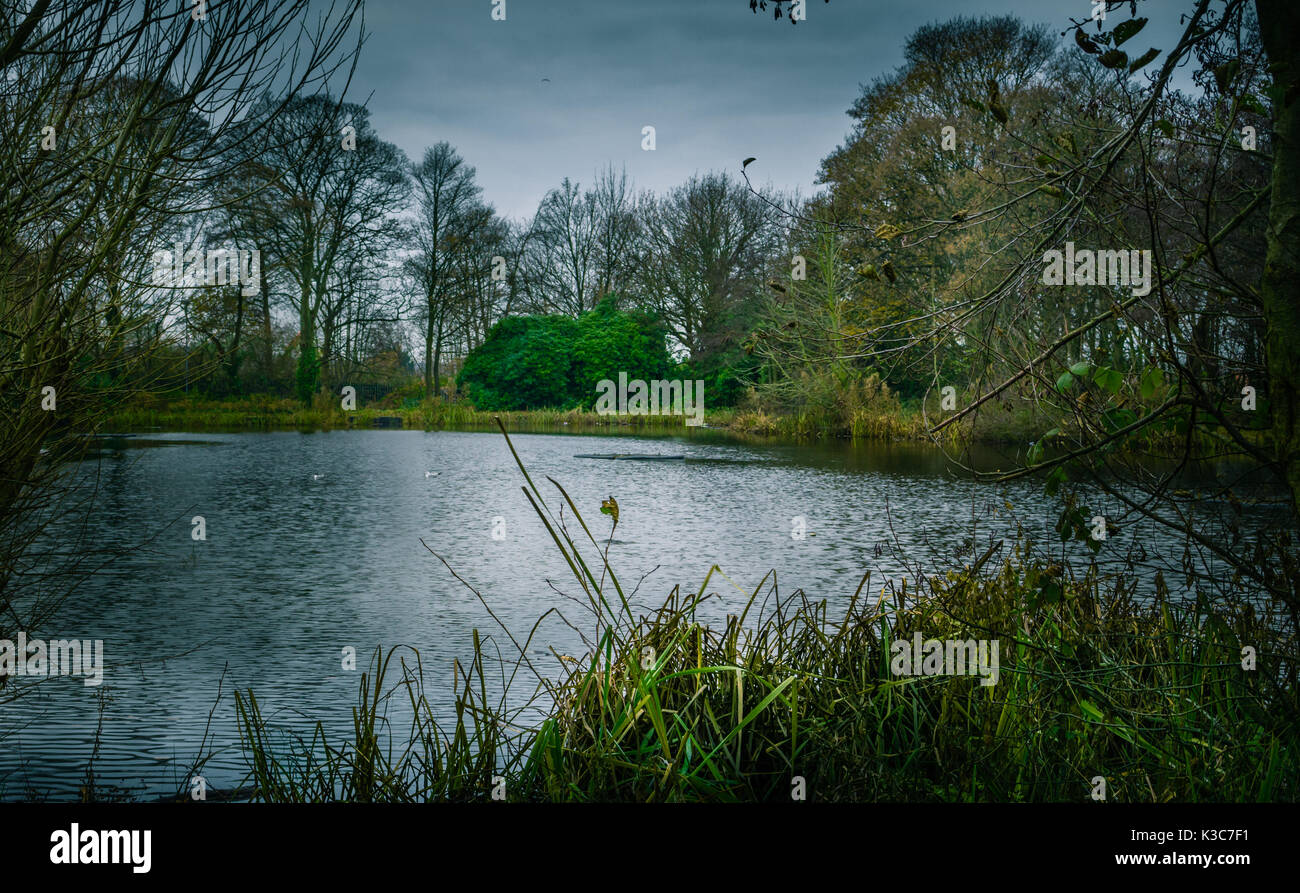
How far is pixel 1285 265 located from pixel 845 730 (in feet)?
7.07

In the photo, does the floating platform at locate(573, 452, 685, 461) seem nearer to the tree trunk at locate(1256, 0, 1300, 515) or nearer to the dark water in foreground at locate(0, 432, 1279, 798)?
the dark water in foreground at locate(0, 432, 1279, 798)

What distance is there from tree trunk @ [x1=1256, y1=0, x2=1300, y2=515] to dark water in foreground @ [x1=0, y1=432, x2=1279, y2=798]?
3.15 feet

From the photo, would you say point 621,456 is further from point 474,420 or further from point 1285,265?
point 1285,265

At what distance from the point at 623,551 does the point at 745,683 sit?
19.9 ft

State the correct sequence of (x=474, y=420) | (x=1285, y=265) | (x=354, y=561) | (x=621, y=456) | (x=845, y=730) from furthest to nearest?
(x=474, y=420) < (x=621, y=456) < (x=354, y=561) < (x=845, y=730) < (x=1285, y=265)

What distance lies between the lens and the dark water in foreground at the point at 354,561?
4.91 m

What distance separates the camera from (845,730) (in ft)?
12.1

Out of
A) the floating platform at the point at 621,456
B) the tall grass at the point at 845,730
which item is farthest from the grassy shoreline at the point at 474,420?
the tall grass at the point at 845,730

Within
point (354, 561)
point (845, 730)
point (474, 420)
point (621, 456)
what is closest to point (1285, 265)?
point (845, 730)

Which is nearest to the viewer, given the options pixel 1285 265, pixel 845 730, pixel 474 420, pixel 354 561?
pixel 1285 265

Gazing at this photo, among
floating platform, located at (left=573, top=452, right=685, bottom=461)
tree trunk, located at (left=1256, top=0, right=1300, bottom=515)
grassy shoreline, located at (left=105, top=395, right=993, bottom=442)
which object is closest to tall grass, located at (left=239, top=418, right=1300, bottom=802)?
tree trunk, located at (left=1256, top=0, right=1300, bottom=515)

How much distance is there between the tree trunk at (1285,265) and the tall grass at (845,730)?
706mm

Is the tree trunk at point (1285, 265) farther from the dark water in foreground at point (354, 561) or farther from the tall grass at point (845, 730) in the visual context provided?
the dark water in foreground at point (354, 561)
